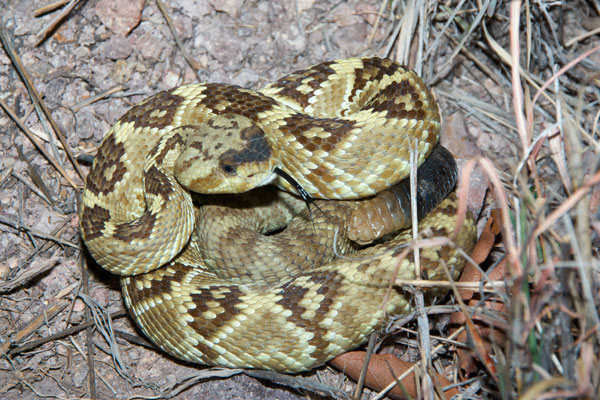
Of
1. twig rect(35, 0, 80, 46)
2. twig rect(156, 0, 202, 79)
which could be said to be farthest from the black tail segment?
twig rect(35, 0, 80, 46)

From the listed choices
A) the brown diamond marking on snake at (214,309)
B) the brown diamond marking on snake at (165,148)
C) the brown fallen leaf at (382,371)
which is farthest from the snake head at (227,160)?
the brown fallen leaf at (382,371)

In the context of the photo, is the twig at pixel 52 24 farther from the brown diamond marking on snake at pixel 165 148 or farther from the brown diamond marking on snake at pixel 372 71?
the brown diamond marking on snake at pixel 372 71

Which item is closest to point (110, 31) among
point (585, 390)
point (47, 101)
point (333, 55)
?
point (47, 101)

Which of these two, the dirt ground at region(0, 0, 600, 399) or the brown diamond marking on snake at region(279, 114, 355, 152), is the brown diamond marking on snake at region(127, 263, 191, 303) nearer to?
the dirt ground at region(0, 0, 600, 399)

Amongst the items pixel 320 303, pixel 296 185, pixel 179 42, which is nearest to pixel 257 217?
pixel 296 185

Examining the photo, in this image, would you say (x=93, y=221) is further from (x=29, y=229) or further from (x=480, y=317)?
(x=480, y=317)
